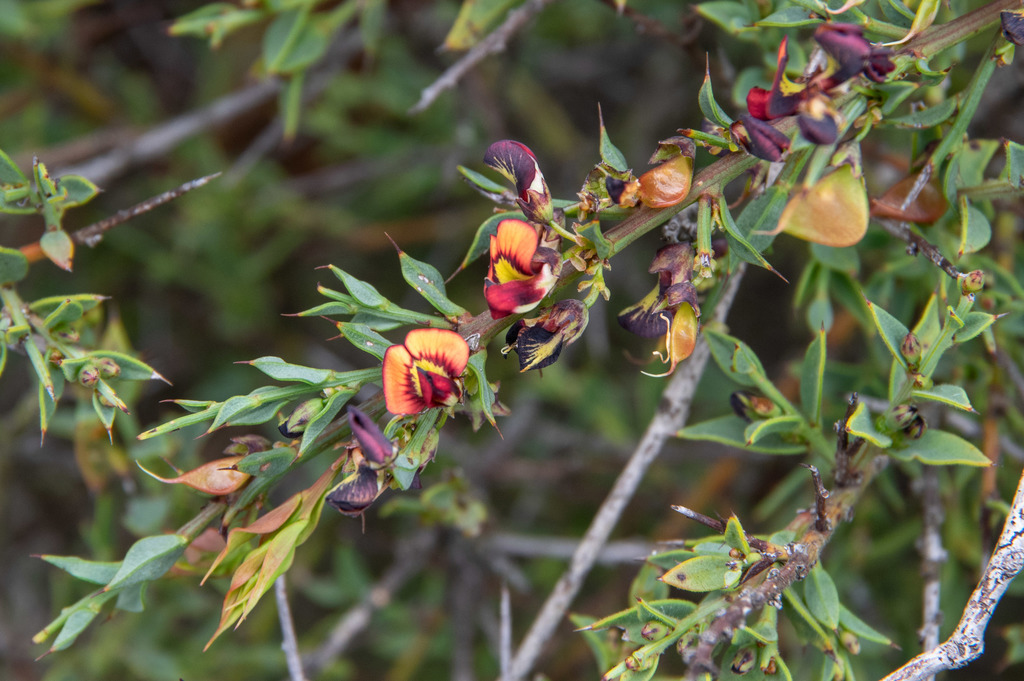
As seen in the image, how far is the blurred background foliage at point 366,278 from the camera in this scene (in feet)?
7.38

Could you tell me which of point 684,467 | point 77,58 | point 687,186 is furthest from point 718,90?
point 77,58

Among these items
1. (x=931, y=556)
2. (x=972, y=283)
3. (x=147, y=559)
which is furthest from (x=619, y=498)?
(x=147, y=559)

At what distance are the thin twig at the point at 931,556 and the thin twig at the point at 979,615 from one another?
0.31 meters

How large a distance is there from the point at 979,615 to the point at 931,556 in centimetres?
46

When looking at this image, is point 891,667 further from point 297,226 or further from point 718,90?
point 297,226

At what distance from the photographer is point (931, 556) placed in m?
1.49

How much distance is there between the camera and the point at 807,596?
1.19m

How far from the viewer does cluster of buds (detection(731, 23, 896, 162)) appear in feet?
2.81

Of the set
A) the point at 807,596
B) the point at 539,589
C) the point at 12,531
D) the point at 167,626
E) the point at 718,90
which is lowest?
the point at 539,589

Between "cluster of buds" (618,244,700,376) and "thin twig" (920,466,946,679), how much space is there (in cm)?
80

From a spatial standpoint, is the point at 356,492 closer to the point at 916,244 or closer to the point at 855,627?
the point at 855,627

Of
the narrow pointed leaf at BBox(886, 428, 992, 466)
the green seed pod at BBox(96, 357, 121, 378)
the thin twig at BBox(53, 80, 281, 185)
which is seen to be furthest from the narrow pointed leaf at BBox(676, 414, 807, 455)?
the thin twig at BBox(53, 80, 281, 185)

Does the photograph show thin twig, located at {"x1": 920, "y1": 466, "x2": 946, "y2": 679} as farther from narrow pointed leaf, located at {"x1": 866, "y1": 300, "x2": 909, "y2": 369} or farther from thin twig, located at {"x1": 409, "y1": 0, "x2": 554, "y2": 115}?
thin twig, located at {"x1": 409, "y1": 0, "x2": 554, "y2": 115}

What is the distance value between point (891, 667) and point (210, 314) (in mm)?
2665
